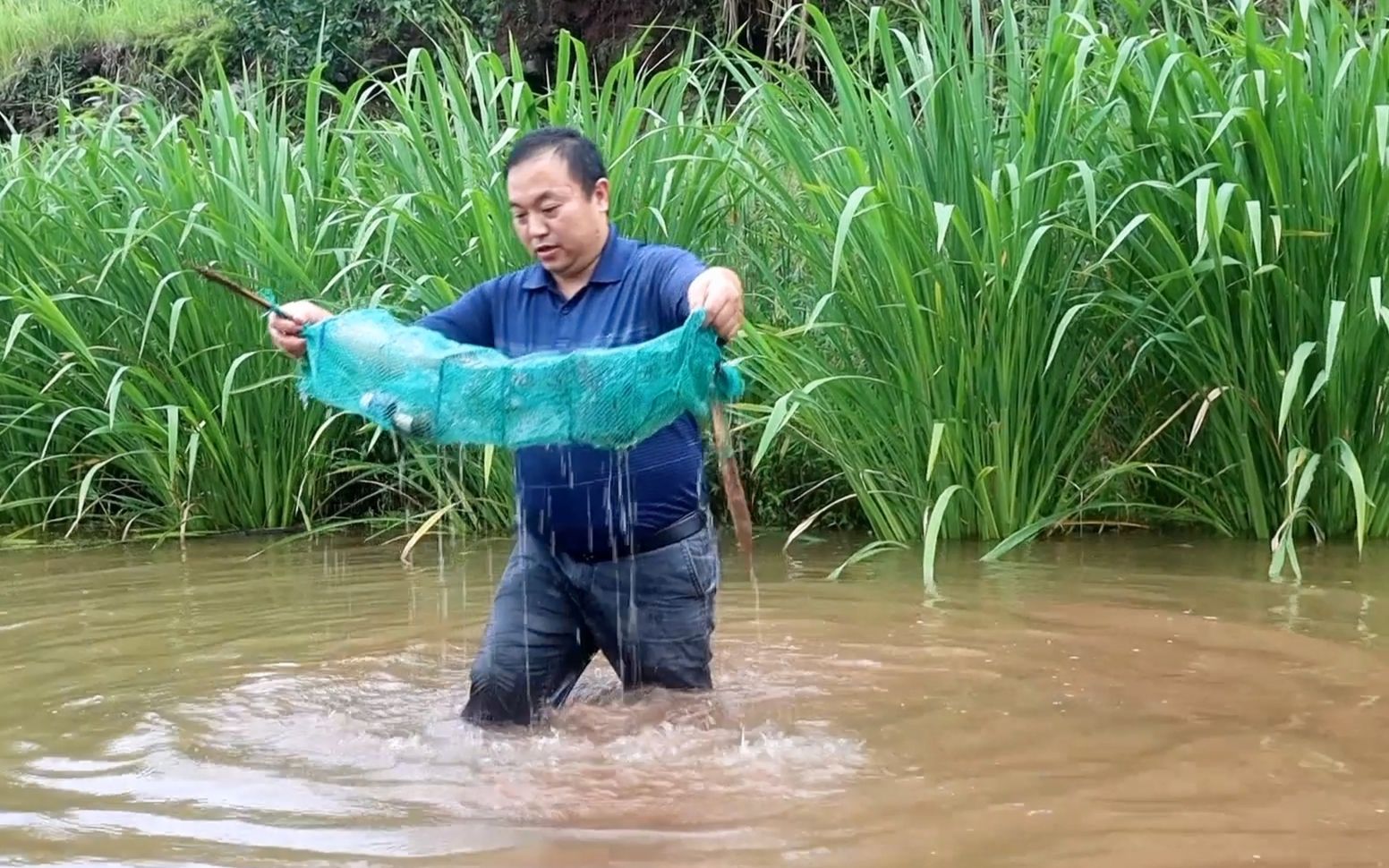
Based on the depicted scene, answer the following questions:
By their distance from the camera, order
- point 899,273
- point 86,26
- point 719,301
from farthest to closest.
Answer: point 86,26
point 899,273
point 719,301

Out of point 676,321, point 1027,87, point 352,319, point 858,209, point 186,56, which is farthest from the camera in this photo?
point 186,56

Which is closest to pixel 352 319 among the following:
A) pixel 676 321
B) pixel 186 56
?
pixel 676 321

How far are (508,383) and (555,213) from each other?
0.33 m

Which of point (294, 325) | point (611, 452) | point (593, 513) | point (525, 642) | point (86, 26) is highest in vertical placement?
point (86, 26)

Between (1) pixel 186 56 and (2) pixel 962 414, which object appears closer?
(2) pixel 962 414

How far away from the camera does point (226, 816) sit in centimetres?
243

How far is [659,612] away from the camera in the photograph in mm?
2930

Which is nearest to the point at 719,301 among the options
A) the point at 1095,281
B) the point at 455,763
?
the point at 455,763

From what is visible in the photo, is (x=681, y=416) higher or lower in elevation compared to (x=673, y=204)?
lower

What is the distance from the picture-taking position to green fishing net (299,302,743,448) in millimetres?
2729

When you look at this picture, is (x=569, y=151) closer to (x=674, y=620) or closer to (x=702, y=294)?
(x=702, y=294)

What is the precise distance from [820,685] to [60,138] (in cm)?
444

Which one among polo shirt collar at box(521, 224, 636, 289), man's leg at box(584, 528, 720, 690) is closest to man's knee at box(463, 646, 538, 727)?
man's leg at box(584, 528, 720, 690)

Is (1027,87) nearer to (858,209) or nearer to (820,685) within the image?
(858,209)
